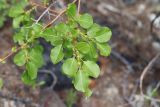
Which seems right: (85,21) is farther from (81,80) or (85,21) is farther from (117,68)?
(117,68)

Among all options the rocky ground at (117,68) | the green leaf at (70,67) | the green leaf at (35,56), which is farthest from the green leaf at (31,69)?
the rocky ground at (117,68)

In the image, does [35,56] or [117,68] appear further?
[117,68]

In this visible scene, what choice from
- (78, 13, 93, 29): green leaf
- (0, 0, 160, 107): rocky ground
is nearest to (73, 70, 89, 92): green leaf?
(78, 13, 93, 29): green leaf

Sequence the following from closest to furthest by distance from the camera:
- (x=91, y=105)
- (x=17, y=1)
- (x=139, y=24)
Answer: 1. (x=17, y=1)
2. (x=91, y=105)
3. (x=139, y=24)

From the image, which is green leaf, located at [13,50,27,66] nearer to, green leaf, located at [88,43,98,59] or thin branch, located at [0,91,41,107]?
green leaf, located at [88,43,98,59]

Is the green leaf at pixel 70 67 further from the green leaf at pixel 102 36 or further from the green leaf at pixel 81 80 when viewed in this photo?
the green leaf at pixel 102 36

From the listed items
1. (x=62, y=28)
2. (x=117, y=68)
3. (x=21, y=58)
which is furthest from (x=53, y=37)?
(x=117, y=68)

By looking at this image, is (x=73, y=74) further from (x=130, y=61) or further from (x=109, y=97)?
(x=130, y=61)

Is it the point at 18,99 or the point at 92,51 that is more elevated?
the point at 92,51

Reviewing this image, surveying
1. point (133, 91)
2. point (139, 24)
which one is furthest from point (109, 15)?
point (133, 91)
